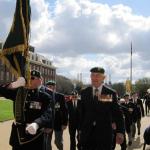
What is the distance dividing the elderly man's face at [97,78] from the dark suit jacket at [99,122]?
0.67 ft

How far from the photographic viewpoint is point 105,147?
8922 mm

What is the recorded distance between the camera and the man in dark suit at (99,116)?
352 inches

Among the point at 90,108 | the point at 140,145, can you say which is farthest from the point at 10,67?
the point at 140,145

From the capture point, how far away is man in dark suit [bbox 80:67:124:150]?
29.3 feet

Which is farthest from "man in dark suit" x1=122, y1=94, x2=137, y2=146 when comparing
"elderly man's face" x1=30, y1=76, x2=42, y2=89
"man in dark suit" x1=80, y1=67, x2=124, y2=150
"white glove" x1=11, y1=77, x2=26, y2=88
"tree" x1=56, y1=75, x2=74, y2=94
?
"tree" x1=56, y1=75, x2=74, y2=94

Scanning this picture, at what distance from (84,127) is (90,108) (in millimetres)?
345

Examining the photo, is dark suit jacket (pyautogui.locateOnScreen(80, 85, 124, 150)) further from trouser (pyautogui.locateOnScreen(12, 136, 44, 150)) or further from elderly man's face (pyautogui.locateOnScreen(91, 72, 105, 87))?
trouser (pyautogui.locateOnScreen(12, 136, 44, 150))

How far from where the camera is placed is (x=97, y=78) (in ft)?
29.8

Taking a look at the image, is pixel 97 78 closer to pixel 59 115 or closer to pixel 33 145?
pixel 33 145

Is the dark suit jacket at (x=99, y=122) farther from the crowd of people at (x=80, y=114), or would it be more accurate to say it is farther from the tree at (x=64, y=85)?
the tree at (x=64, y=85)

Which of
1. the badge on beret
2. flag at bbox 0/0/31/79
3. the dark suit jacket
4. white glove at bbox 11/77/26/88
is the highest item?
flag at bbox 0/0/31/79

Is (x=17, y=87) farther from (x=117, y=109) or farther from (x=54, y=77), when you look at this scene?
(x=54, y=77)

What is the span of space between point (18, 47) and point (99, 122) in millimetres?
1891

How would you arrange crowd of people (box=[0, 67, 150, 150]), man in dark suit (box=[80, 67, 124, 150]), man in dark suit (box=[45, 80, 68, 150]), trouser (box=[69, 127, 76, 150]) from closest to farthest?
crowd of people (box=[0, 67, 150, 150]) → man in dark suit (box=[80, 67, 124, 150]) → man in dark suit (box=[45, 80, 68, 150]) → trouser (box=[69, 127, 76, 150])
